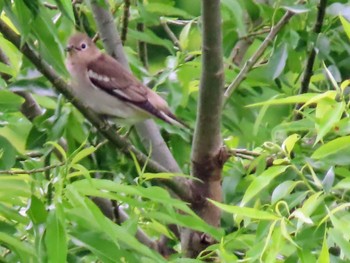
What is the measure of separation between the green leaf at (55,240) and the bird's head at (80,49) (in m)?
1.71

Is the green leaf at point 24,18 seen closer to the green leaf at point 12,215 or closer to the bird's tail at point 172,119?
the green leaf at point 12,215

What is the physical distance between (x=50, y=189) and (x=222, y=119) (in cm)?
88

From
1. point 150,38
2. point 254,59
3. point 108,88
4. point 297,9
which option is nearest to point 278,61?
point 254,59

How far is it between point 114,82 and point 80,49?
0.23 meters

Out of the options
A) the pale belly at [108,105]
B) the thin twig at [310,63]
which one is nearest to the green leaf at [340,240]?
the thin twig at [310,63]

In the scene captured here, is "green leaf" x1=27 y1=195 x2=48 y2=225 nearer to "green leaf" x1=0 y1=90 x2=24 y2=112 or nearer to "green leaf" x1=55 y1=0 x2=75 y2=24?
"green leaf" x1=55 y1=0 x2=75 y2=24

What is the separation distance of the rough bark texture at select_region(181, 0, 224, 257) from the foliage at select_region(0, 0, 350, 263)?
57mm

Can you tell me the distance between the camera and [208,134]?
248 cm

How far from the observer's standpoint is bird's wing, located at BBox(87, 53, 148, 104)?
3.38 m

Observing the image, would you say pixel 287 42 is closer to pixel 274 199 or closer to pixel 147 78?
pixel 147 78

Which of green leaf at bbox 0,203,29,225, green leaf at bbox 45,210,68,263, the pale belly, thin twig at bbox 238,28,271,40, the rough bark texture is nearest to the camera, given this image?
green leaf at bbox 45,210,68,263

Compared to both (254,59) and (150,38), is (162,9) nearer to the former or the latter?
(150,38)

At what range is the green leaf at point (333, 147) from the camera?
1.74 m

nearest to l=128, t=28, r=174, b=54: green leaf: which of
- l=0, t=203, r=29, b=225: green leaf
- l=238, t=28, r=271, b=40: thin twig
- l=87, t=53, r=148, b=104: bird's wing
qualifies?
l=238, t=28, r=271, b=40: thin twig
